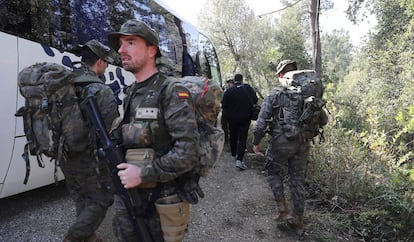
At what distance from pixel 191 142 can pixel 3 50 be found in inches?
84.7

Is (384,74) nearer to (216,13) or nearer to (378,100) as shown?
Result: (378,100)

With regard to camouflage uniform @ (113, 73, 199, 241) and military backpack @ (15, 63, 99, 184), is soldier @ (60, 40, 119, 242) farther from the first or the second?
camouflage uniform @ (113, 73, 199, 241)

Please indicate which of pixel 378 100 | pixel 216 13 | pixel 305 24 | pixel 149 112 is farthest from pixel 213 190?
pixel 305 24

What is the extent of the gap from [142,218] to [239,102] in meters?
4.56

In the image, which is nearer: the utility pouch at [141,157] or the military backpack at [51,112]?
the utility pouch at [141,157]

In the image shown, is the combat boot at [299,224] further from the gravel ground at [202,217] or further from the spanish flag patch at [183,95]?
the spanish flag patch at [183,95]

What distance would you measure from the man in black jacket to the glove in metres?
4.29

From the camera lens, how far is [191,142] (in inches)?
66.2

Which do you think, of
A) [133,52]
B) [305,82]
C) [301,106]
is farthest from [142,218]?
[305,82]

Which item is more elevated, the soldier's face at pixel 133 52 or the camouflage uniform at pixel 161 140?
the soldier's face at pixel 133 52

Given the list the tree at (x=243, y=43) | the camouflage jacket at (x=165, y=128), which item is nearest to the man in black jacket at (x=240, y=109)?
the camouflage jacket at (x=165, y=128)

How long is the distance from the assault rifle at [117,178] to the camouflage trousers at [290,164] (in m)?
2.25

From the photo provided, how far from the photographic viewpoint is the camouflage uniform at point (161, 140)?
167 centimetres

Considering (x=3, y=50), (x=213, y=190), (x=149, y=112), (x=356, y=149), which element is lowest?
(x=213, y=190)
